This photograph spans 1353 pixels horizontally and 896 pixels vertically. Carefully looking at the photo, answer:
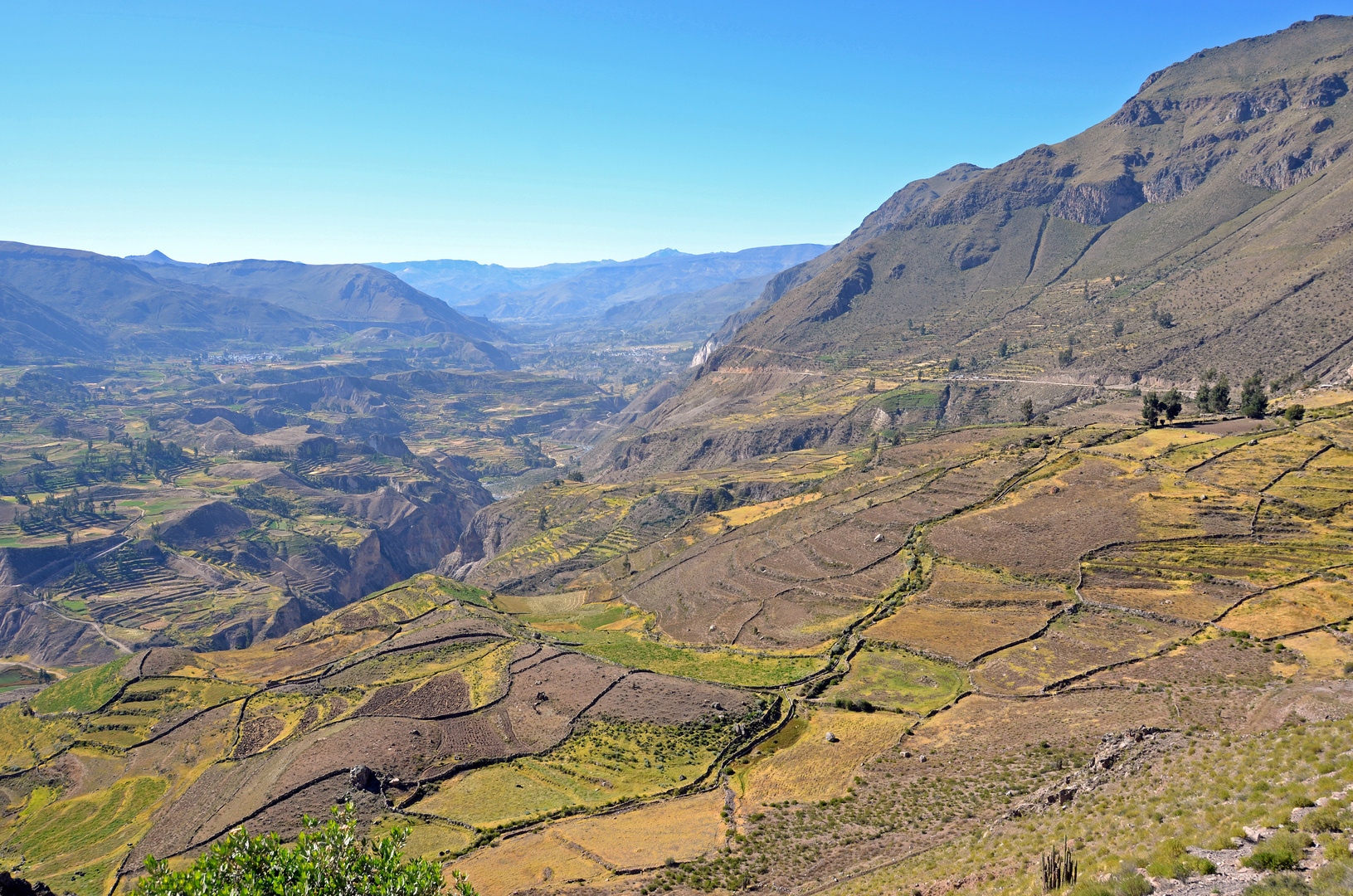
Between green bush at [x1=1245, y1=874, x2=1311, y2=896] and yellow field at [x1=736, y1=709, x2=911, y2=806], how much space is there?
26.9m

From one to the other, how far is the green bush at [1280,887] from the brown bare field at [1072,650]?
3547 cm

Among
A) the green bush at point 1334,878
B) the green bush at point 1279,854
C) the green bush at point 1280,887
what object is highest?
the green bush at point 1334,878

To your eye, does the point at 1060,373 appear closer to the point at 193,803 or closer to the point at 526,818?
the point at 526,818

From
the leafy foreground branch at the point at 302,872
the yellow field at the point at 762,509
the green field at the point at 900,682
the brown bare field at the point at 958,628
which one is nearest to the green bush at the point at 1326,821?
the leafy foreground branch at the point at 302,872

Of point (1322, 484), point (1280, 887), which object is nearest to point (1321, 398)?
point (1322, 484)

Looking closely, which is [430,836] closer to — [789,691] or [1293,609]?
[789,691]

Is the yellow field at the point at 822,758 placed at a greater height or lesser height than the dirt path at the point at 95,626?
greater

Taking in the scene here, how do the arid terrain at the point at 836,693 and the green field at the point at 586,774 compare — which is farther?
the green field at the point at 586,774

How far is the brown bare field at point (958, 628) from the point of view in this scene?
5675 cm

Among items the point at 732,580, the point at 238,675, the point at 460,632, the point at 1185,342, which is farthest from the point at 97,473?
the point at 1185,342

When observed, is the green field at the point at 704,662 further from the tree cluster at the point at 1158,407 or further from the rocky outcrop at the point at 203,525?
the rocky outcrop at the point at 203,525

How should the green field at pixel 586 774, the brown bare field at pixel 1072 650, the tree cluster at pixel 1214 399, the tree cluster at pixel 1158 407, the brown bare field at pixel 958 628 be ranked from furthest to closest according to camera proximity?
the tree cluster at pixel 1214 399 < the tree cluster at pixel 1158 407 < the brown bare field at pixel 958 628 < the brown bare field at pixel 1072 650 < the green field at pixel 586 774

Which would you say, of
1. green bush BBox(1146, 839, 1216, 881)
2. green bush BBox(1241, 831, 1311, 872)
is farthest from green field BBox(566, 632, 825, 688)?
green bush BBox(1241, 831, 1311, 872)

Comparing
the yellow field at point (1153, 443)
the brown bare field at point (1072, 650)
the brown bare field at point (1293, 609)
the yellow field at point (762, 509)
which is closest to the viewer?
the brown bare field at point (1293, 609)
